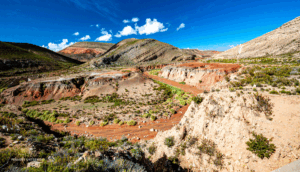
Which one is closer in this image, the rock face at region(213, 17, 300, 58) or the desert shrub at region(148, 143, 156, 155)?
the desert shrub at region(148, 143, 156, 155)

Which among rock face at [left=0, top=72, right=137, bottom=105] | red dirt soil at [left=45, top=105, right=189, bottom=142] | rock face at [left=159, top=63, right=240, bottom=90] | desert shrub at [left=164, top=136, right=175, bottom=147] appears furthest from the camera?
rock face at [left=159, top=63, right=240, bottom=90]

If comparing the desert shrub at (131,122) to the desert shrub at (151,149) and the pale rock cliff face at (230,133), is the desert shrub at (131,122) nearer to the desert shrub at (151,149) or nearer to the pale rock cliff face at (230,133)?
the pale rock cliff face at (230,133)

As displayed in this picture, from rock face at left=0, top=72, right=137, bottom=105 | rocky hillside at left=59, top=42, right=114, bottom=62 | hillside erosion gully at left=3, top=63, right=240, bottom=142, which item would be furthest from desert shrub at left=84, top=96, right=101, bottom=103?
rocky hillside at left=59, top=42, right=114, bottom=62

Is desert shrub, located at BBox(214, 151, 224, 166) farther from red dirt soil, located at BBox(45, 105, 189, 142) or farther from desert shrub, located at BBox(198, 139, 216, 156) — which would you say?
red dirt soil, located at BBox(45, 105, 189, 142)

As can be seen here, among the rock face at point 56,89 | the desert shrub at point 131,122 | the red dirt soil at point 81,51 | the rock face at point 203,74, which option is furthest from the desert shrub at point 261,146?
the red dirt soil at point 81,51

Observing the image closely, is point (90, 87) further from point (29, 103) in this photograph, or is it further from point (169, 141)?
point (169, 141)
